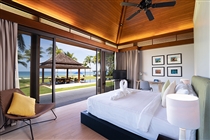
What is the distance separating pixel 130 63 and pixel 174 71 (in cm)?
198

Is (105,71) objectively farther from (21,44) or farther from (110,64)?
(21,44)

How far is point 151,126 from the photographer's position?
4.64 feet

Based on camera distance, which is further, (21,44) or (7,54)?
(21,44)

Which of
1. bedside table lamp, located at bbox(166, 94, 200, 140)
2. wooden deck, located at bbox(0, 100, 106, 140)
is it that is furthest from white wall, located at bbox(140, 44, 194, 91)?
bedside table lamp, located at bbox(166, 94, 200, 140)

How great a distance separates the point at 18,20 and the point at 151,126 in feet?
11.8

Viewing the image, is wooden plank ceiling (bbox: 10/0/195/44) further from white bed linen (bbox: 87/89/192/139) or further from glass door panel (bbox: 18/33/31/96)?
white bed linen (bbox: 87/89/192/139)

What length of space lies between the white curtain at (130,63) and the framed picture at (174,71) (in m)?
1.36

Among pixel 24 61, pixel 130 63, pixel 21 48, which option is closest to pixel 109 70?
pixel 130 63

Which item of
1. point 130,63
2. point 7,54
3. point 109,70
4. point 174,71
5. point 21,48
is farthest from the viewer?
point 109,70

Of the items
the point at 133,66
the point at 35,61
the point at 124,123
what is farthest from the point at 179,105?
the point at 133,66

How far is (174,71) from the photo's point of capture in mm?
4227

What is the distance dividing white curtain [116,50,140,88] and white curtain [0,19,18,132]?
4.60 metres

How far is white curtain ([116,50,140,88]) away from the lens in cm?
512

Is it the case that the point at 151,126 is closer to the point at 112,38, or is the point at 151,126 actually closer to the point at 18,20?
the point at 18,20
